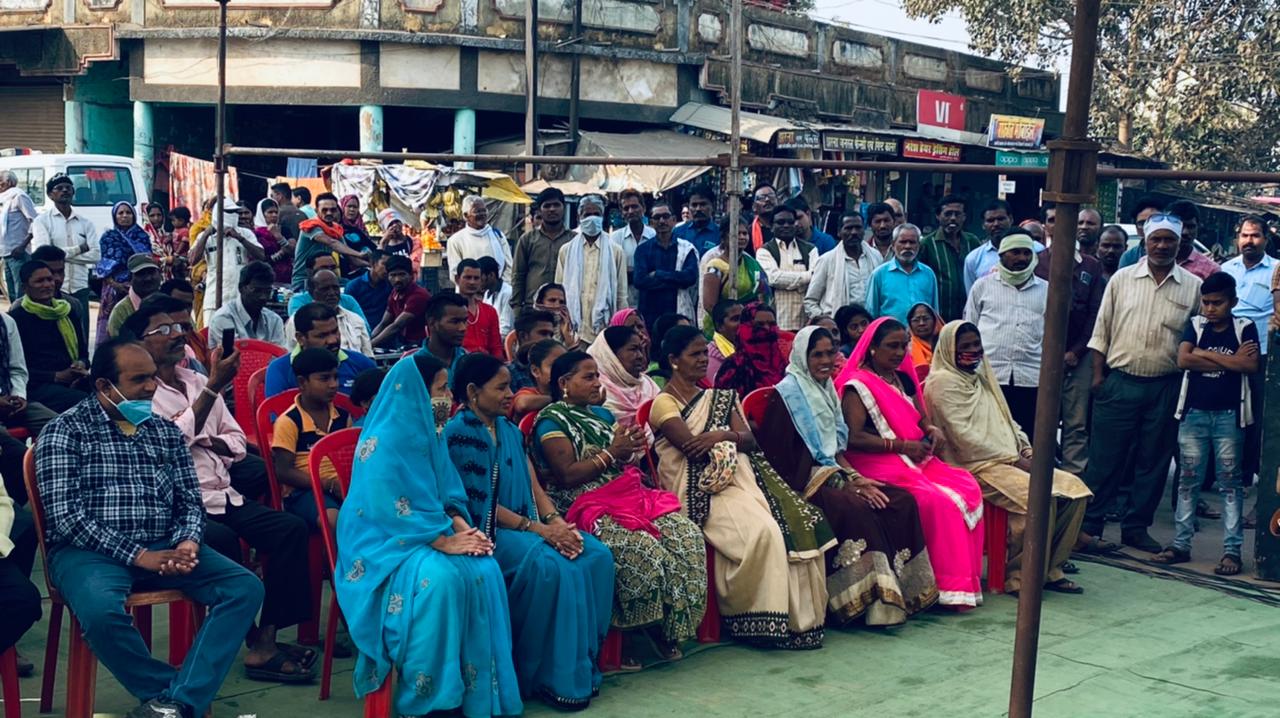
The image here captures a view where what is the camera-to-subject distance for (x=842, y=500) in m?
6.47

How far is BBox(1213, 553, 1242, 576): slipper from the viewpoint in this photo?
7453mm

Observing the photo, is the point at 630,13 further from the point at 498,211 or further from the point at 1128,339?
the point at 1128,339

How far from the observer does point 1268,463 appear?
23.7ft

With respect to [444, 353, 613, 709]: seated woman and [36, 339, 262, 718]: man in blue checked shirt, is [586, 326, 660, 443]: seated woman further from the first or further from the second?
[36, 339, 262, 718]: man in blue checked shirt

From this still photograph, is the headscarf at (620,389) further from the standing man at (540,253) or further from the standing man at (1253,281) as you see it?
the standing man at (1253,281)

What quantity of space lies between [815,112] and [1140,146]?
22.0 feet

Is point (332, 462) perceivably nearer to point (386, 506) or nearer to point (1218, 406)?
point (386, 506)

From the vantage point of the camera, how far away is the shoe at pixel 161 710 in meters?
4.52

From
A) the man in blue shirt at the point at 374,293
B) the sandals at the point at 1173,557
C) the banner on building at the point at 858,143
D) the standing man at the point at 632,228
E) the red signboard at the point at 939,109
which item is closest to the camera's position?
the sandals at the point at 1173,557

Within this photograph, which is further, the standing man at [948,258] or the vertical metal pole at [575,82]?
the vertical metal pole at [575,82]

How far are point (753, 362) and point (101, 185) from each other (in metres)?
12.8

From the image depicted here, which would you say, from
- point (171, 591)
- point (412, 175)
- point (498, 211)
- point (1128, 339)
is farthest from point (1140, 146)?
point (171, 591)

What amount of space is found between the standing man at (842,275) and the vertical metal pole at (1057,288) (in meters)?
6.34

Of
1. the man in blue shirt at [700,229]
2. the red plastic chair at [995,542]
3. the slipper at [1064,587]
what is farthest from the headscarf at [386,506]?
the man in blue shirt at [700,229]
